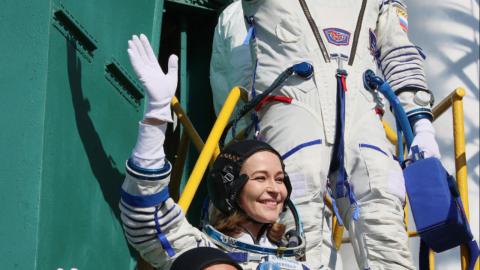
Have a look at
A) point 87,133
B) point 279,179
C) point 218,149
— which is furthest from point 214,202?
point 218,149

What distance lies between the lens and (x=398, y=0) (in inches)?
259

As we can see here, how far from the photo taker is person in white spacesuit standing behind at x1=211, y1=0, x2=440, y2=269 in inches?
219

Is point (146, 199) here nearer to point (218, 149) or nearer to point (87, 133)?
point (87, 133)

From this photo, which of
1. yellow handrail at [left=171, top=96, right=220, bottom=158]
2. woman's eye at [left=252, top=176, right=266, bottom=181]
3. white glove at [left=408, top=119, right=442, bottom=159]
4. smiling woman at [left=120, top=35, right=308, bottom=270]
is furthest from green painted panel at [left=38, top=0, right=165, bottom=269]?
white glove at [left=408, top=119, right=442, bottom=159]

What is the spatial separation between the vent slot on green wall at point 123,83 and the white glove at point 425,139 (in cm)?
141

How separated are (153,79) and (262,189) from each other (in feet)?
2.14

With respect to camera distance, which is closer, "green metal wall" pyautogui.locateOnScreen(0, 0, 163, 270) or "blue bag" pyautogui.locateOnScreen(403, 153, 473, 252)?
"green metal wall" pyautogui.locateOnScreen(0, 0, 163, 270)

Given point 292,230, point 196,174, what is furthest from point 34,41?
point 292,230

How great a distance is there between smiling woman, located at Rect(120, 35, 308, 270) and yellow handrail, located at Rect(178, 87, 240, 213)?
218mm

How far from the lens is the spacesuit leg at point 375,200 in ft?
18.0

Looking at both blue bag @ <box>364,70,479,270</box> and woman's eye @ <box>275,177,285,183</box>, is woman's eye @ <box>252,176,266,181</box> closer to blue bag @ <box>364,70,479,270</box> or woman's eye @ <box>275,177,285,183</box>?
woman's eye @ <box>275,177,285,183</box>

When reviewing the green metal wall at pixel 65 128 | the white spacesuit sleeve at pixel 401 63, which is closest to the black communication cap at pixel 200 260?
the green metal wall at pixel 65 128

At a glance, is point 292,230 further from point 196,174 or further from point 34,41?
point 34,41

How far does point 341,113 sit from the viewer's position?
5750mm
